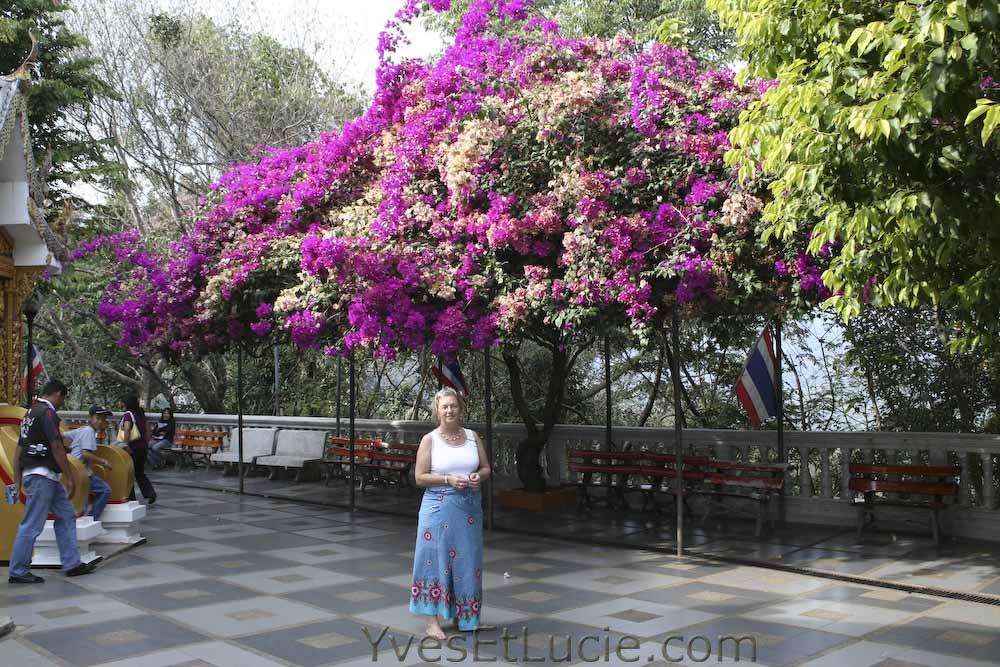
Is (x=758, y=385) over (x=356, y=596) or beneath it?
over

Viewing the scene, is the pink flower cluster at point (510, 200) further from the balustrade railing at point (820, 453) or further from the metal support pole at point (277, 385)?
the metal support pole at point (277, 385)

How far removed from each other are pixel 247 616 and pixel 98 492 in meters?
4.10

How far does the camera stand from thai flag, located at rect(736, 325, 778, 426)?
35.0ft

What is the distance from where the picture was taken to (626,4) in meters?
19.2

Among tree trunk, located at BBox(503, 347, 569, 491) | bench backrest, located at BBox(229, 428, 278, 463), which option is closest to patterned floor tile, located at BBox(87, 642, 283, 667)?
tree trunk, located at BBox(503, 347, 569, 491)

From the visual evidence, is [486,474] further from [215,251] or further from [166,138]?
[166,138]

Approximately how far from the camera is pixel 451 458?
21.3 ft

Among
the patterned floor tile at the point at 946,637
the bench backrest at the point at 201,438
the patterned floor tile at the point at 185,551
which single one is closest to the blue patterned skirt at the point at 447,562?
the patterned floor tile at the point at 946,637

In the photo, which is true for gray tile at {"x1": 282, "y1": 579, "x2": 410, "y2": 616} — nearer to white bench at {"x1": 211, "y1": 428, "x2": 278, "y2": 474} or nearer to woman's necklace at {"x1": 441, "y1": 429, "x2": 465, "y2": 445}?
woman's necklace at {"x1": 441, "y1": 429, "x2": 465, "y2": 445}

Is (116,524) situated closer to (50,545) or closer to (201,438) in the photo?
(50,545)

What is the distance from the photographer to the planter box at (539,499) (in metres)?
13.1

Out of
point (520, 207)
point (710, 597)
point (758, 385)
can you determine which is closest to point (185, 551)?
point (520, 207)

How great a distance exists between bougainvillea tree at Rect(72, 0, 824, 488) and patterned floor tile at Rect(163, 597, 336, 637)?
139 inches

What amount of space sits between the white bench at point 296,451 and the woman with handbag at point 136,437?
3100mm
